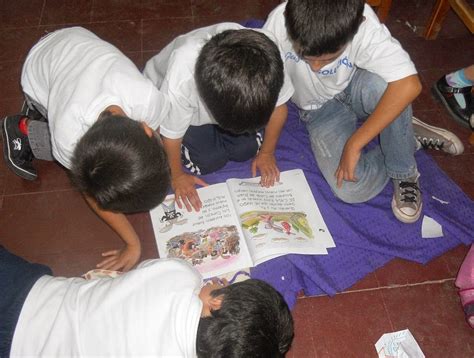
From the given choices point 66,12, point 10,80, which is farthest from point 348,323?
point 66,12

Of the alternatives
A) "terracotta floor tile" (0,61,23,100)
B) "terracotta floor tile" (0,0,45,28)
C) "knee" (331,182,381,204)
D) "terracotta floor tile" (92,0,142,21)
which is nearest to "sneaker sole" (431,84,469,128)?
"knee" (331,182,381,204)

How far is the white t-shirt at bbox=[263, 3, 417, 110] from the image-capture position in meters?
1.01

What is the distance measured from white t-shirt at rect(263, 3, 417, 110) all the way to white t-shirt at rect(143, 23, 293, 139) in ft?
0.23

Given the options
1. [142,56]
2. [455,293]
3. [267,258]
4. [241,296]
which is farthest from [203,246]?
[142,56]

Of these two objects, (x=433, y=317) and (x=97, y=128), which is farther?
(x=433, y=317)

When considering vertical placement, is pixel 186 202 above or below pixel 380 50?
below

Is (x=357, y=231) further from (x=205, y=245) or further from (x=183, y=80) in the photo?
Result: (x=183, y=80)

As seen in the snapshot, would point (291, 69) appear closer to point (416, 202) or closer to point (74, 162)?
point (416, 202)

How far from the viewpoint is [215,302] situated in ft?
2.56

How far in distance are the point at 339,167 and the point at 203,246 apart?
0.46m

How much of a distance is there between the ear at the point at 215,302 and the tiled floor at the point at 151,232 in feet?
1.31

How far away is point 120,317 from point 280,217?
1.91ft

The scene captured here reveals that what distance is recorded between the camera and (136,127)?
0.80m

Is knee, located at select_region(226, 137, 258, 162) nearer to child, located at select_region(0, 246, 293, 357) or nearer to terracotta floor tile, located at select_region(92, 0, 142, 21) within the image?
child, located at select_region(0, 246, 293, 357)
